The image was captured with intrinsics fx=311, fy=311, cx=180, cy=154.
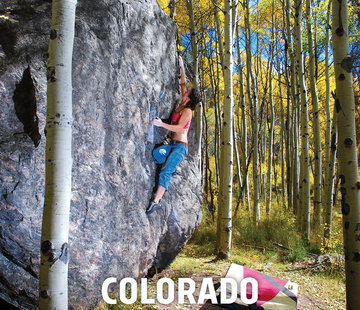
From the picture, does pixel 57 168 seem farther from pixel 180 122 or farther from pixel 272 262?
pixel 272 262

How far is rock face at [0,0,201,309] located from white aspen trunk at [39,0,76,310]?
2.94ft

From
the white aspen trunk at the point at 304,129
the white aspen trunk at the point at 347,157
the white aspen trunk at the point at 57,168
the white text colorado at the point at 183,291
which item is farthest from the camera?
the white aspen trunk at the point at 304,129

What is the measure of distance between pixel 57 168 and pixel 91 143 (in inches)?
50.0

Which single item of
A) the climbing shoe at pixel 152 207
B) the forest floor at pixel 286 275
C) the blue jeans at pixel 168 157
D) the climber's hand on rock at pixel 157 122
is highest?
the climber's hand on rock at pixel 157 122

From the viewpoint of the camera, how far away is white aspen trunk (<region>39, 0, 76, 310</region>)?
7.18ft

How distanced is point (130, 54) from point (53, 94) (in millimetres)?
2100

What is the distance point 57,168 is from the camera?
2.22 meters

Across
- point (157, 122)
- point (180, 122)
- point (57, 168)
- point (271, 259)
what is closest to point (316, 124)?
point (271, 259)

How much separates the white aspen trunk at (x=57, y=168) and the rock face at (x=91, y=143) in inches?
35.2

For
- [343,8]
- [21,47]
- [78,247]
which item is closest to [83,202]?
[78,247]

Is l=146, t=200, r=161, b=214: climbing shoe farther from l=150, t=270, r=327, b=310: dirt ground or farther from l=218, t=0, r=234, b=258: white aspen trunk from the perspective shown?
l=218, t=0, r=234, b=258: white aspen trunk

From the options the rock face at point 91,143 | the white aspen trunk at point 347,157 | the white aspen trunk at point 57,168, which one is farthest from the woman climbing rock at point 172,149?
the white aspen trunk at point 347,157

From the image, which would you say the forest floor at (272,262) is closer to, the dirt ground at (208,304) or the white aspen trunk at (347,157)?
the dirt ground at (208,304)

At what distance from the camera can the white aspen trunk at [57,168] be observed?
7.18 feet
